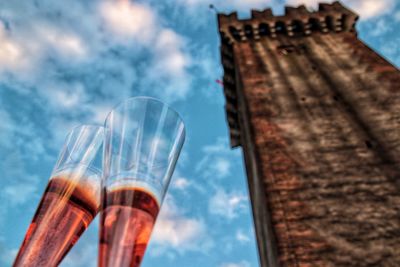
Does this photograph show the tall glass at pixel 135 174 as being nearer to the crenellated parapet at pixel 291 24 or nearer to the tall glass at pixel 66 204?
the tall glass at pixel 66 204

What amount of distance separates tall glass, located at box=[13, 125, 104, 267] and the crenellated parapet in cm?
1422

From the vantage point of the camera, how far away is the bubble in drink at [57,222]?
5.63ft

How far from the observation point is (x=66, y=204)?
2.06m

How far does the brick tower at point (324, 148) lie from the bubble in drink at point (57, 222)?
14.8 ft

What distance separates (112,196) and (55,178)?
0.77 meters

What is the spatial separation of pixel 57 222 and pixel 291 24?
15.9 metres

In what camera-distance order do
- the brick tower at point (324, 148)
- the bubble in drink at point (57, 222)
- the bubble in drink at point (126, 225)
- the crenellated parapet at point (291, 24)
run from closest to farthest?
1. the bubble in drink at point (126, 225)
2. the bubble in drink at point (57, 222)
3. the brick tower at point (324, 148)
4. the crenellated parapet at point (291, 24)

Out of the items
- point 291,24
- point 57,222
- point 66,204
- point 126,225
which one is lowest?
point 126,225

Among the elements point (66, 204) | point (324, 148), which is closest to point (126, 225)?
point (66, 204)

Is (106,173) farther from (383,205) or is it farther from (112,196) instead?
(383,205)

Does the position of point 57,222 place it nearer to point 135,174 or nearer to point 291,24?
point 135,174

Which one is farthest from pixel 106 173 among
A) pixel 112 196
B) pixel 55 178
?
pixel 55 178

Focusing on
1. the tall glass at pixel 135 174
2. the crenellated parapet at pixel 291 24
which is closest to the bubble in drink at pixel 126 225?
the tall glass at pixel 135 174

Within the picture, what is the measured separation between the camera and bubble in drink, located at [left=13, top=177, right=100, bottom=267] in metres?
1.72
